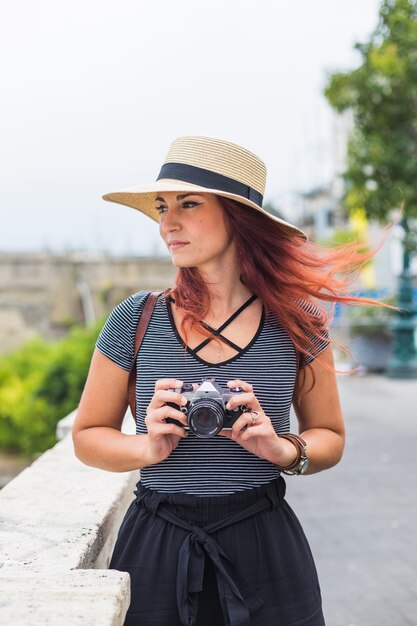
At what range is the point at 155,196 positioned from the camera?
2412 mm

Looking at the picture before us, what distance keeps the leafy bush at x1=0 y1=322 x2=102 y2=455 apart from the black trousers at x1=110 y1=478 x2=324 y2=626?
9.30m

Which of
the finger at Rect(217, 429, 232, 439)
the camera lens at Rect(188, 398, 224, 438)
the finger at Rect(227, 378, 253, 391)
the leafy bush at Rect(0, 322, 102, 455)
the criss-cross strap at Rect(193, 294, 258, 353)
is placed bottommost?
the leafy bush at Rect(0, 322, 102, 455)

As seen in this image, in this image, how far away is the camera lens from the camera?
1851mm

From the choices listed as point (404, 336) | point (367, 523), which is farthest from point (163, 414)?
point (404, 336)

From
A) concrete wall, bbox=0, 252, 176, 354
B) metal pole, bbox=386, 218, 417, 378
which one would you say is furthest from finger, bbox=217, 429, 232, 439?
concrete wall, bbox=0, 252, 176, 354

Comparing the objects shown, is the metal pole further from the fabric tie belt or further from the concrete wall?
the concrete wall

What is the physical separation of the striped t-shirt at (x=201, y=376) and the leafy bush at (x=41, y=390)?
918cm

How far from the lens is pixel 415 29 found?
10.7 meters

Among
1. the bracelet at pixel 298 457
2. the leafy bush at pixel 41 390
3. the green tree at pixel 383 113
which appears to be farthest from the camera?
the leafy bush at pixel 41 390

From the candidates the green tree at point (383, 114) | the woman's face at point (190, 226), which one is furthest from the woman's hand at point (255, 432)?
the green tree at point (383, 114)

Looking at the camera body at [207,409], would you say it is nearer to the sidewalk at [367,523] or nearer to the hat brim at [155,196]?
the hat brim at [155,196]

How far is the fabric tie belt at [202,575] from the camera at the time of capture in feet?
6.38

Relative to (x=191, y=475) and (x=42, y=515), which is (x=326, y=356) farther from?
(x=42, y=515)

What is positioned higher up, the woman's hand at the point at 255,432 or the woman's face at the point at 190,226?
the woman's face at the point at 190,226
